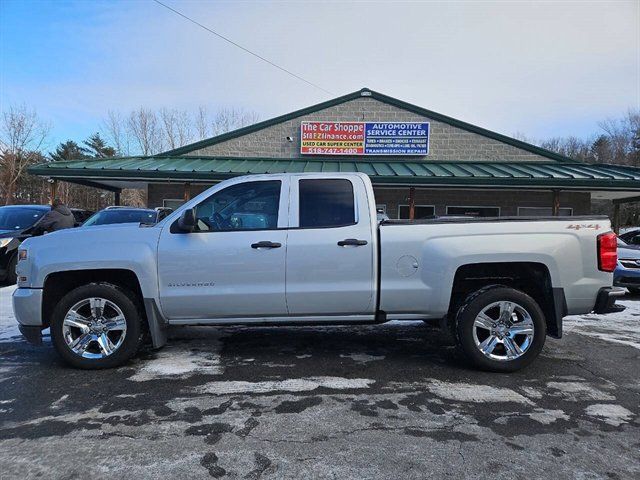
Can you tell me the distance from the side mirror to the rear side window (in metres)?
1.06

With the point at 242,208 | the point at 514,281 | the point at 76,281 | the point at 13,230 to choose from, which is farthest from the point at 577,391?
the point at 13,230

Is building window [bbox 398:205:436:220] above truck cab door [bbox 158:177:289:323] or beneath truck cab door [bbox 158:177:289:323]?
above

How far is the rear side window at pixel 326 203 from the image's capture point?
Answer: 4.53 metres

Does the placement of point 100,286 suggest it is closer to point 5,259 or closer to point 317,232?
point 317,232

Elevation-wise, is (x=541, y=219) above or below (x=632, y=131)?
below

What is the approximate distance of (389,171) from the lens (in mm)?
14273

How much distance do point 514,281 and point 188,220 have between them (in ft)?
11.3

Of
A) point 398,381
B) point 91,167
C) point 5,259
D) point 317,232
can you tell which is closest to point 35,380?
point 317,232

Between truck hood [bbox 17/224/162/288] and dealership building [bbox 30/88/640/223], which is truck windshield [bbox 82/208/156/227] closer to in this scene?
dealership building [bbox 30/88/640/223]

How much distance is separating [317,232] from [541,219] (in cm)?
225

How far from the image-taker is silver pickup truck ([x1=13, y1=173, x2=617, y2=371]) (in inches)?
172

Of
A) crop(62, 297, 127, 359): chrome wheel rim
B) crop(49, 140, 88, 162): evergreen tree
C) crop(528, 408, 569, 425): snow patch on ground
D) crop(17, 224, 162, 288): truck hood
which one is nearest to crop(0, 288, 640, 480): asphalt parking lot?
crop(528, 408, 569, 425): snow patch on ground

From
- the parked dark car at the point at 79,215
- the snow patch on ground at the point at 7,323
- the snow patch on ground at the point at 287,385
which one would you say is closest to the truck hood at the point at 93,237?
the snow patch on ground at the point at 287,385

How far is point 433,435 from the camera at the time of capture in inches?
124
